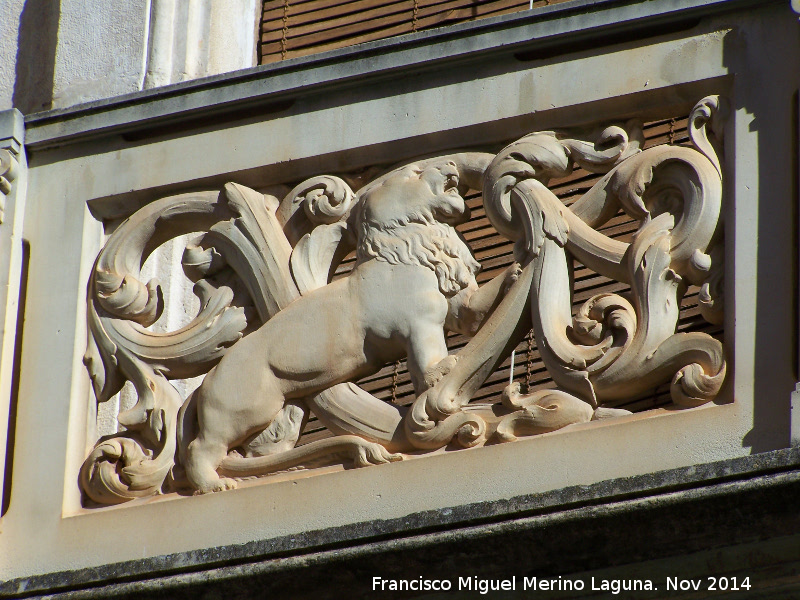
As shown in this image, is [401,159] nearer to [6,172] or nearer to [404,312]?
[404,312]

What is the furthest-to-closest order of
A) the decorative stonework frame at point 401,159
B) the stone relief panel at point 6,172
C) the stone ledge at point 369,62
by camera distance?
the stone relief panel at point 6,172 → the stone ledge at point 369,62 → the decorative stonework frame at point 401,159

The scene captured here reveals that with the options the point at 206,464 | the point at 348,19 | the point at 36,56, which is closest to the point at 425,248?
the point at 206,464

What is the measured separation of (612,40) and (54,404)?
6.70 feet

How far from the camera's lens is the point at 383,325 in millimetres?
6227

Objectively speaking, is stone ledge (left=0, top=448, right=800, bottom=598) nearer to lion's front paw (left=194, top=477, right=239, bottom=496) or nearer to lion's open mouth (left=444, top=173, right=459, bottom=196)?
lion's front paw (left=194, top=477, right=239, bottom=496)

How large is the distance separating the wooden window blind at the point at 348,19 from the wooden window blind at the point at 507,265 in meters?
0.67

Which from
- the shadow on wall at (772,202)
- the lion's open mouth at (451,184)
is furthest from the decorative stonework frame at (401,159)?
the lion's open mouth at (451,184)

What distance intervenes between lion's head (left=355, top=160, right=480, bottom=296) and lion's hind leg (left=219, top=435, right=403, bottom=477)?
0.52m

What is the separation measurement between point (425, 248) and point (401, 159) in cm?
39

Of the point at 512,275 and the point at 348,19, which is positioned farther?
the point at 348,19

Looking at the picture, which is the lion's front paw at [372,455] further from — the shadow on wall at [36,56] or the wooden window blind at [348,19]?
the shadow on wall at [36,56]

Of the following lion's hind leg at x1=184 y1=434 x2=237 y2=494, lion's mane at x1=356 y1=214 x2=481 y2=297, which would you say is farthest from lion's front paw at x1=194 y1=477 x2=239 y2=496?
lion's mane at x1=356 y1=214 x2=481 y2=297

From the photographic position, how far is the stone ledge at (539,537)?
5.48 metres

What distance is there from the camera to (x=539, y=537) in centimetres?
563
